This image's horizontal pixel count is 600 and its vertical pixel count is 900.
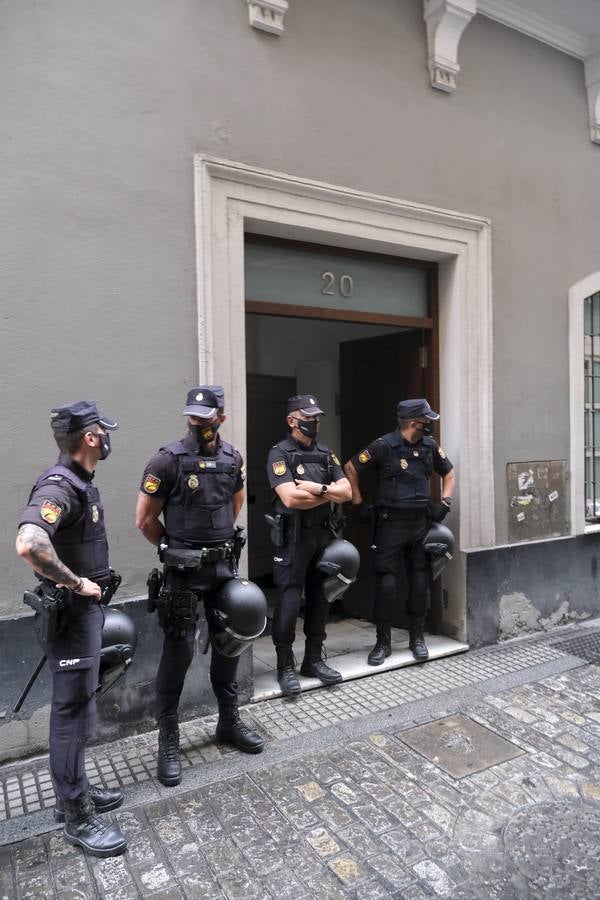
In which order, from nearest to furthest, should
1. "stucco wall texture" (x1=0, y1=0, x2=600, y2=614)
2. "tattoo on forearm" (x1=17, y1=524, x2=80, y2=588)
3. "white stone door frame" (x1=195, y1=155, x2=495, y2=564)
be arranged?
1. "tattoo on forearm" (x1=17, y1=524, x2=80, y2=588)
2. "stucco wall texture" (x1=0, y1=0, x2=600, y2=614)
3. "white stone door frame" (x1=195, y1=155, x2=495, y2=564)

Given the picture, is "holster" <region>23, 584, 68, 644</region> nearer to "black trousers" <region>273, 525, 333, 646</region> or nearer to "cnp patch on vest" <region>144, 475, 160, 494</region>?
"cnp patch on vest" <region>144, 475, 160, 494</region>

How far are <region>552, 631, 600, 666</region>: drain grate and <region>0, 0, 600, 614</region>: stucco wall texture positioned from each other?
11.6 feet

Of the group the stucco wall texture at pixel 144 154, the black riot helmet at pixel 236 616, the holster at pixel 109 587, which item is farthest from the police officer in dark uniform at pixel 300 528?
the holster at pixel 109 587

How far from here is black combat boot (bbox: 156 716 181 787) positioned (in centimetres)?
329

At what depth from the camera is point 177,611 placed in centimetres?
328

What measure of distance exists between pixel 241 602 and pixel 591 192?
5.22m

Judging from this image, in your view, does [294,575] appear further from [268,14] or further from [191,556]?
[268,14]

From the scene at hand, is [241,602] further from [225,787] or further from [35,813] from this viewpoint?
[35,813]

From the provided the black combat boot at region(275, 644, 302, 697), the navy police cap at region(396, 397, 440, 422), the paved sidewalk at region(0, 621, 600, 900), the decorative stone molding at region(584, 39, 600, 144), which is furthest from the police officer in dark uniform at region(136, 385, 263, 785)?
the decorative stone molding at region(584, 39, 600, 144)

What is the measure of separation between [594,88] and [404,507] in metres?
4.39

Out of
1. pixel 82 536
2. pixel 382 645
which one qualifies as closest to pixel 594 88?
pixel 382 645

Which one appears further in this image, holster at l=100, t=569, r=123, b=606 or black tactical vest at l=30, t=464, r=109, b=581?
holster at l=100, t=569, r=123, b=606

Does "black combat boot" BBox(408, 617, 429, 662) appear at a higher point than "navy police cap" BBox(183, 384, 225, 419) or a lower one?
lower

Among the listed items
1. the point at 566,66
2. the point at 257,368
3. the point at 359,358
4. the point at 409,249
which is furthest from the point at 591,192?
the point at 257,368
